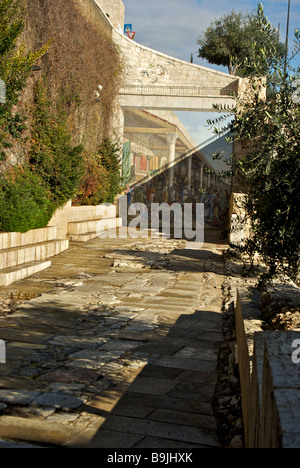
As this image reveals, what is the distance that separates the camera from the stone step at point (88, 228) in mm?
12609

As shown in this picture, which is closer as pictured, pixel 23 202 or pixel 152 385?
pixel 152 385

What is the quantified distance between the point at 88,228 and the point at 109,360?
Result: 9.31 m

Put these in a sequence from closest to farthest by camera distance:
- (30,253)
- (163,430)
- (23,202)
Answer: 1. (163,430)
2. (30,253)
3. (23,202)

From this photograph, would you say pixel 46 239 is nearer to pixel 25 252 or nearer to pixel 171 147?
pixel 25 252

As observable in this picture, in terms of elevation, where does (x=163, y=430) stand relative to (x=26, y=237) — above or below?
below

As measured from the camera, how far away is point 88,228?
44.4ft

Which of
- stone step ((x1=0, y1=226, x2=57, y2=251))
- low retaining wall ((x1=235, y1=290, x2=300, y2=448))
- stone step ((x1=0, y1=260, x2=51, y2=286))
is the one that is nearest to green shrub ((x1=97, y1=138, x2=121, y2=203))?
stone step ((x1=0, y1=226, x2=57, y2=251))

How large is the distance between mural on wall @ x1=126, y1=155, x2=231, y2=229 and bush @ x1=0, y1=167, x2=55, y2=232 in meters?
7.38

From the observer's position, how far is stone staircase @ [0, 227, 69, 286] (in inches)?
310

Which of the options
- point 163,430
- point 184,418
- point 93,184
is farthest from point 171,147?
point 163,430

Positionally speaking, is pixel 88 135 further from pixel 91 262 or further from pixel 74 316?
pixel 74 316

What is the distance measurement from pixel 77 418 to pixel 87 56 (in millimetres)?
13631

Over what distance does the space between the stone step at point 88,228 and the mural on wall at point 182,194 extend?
3566mm

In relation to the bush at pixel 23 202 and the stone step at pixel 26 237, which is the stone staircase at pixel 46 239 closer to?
the stone step at pixel 26 237
